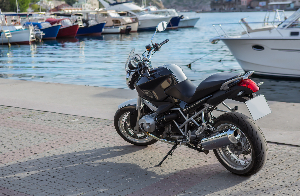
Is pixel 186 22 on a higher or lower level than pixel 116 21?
lower

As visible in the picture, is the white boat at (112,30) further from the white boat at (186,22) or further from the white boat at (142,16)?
the white boat at (186,22)

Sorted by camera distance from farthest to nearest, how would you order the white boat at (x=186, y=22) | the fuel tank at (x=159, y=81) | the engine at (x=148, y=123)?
the white boat at (x=186, y=22), the engine at (x=148, y=123), the fuel tank at (x=159, y=81)

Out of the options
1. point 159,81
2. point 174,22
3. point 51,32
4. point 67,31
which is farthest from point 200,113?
point 174,22

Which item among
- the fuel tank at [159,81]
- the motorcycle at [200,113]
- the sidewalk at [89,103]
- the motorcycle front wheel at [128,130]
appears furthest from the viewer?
the sidewalk at [89,103]

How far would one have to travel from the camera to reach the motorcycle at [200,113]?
13.3 feet

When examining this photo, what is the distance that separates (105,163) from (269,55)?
1122 centimetres

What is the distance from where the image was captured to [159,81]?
468 cm

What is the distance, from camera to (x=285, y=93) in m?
13.4

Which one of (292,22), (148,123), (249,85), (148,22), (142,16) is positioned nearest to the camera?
(249,85)

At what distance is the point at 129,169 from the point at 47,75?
1313 centimetres

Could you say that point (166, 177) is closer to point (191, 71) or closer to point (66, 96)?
point (66, 96)

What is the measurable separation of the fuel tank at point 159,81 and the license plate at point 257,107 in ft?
3.03

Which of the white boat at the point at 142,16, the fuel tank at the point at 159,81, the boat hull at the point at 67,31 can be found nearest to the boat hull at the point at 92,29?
the boat hull at the point at 67,31

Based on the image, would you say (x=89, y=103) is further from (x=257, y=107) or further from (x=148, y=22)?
(x=148, y=22)
